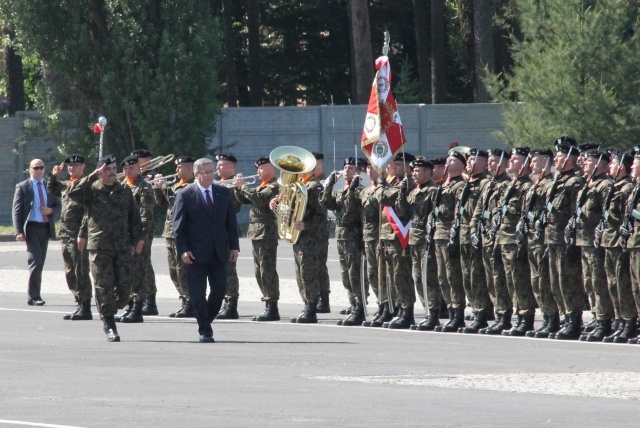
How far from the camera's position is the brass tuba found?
676 inches

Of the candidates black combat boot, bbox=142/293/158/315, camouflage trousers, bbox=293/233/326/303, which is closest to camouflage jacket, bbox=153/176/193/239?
black combat boot, bbox=142/293/158/315

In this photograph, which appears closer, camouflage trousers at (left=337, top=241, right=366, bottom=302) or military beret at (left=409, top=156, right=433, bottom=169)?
military beret at (left=409, top=156, right=433, bottom=169)

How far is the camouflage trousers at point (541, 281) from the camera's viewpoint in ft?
50.2

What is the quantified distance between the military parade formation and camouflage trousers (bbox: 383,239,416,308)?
2 centimetres

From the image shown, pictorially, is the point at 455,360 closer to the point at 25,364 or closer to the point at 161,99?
the point at 25,364

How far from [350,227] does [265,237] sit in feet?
3.39

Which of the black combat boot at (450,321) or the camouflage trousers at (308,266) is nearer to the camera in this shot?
the black combat boot at (450,321)

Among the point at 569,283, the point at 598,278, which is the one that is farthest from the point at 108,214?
the point at 598,278

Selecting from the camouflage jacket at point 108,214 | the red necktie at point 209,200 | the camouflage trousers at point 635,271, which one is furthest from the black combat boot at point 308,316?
the camouflage trousers at point 635,271

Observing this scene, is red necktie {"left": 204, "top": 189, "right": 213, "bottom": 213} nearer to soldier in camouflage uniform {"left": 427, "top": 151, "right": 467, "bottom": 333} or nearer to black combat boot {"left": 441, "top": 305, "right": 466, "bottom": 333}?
soldier in camouflage uniform {"left": 427, "top": 151, "right": 467, "bottom": 333}

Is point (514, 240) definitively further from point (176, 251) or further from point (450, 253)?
point (176, 251)

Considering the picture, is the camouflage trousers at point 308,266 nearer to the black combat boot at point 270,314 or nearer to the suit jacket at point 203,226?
the black combat boot at point 270,314

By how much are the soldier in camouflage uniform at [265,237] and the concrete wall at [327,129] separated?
19079 mm

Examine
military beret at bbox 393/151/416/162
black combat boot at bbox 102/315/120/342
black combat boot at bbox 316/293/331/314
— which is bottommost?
black combat boot at bbox 316/293/331/314
